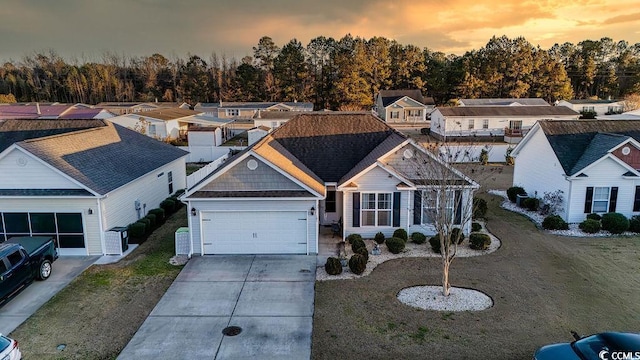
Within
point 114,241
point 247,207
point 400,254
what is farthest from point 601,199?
point 114,241

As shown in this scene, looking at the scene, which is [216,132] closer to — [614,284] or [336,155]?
[336,155]

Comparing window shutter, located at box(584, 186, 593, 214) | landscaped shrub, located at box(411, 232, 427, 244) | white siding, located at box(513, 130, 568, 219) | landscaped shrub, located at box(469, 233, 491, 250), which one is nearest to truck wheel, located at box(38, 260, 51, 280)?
landscaped shrub, located at box(411, 232, 427, 244)

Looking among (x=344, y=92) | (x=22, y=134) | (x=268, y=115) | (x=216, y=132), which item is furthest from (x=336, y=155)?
(x=344, y=92)

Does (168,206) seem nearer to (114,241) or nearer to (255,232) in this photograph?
(114,241)

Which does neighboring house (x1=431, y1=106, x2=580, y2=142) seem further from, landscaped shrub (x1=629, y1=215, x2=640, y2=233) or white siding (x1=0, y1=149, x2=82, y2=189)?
white siding (x1=0, y1=149, x2=82, y2=189)

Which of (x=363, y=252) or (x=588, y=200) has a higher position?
(x=588, y=200)
